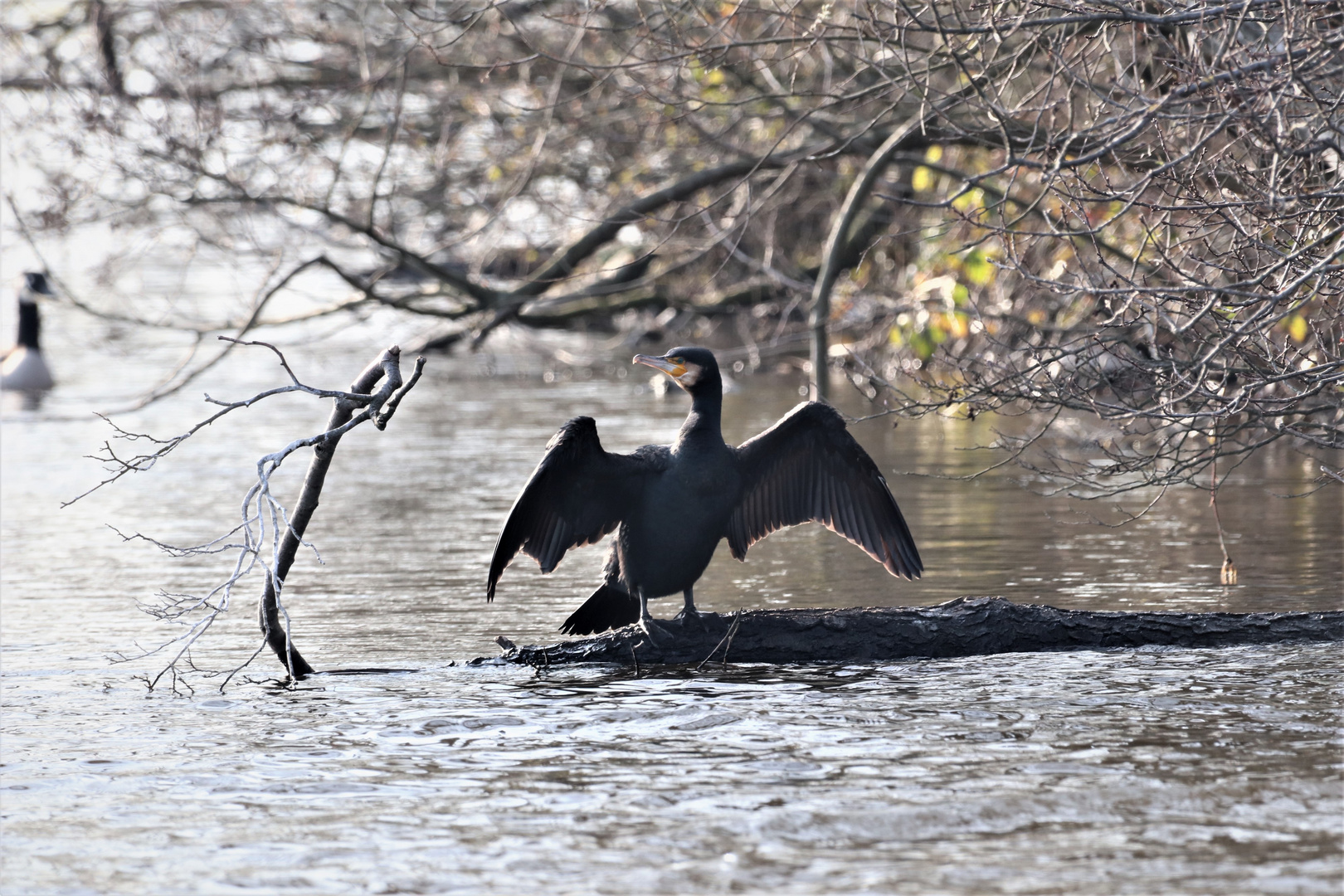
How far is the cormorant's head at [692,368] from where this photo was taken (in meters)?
6.17

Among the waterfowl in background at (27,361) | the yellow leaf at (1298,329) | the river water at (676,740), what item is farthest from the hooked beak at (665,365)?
the waterfowl in background at (27,361)

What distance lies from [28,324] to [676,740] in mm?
14625

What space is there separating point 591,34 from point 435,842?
8173 millimetres

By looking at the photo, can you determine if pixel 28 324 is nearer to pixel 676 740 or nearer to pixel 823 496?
pixel 823 496

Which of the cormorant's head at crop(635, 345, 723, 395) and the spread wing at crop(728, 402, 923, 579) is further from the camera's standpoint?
the spread wing at crop(728, 402, 923, 579)

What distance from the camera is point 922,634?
19.8ft

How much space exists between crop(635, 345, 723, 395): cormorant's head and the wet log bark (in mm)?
865

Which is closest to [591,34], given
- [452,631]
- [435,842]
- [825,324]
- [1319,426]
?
[825,324]

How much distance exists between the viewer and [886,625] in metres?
6.00

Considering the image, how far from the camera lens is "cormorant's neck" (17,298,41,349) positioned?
17844 mm

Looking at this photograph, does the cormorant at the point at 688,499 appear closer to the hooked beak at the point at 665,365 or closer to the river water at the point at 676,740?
the hooked beak at the point at 665,365

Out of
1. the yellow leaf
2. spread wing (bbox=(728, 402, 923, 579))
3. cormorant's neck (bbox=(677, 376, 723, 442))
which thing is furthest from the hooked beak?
the yellow leaf

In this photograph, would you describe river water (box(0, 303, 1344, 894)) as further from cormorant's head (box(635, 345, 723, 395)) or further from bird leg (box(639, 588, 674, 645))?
cormorant's head (box(635, 345, 723, 395))

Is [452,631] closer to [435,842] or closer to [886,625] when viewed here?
[886,625]
